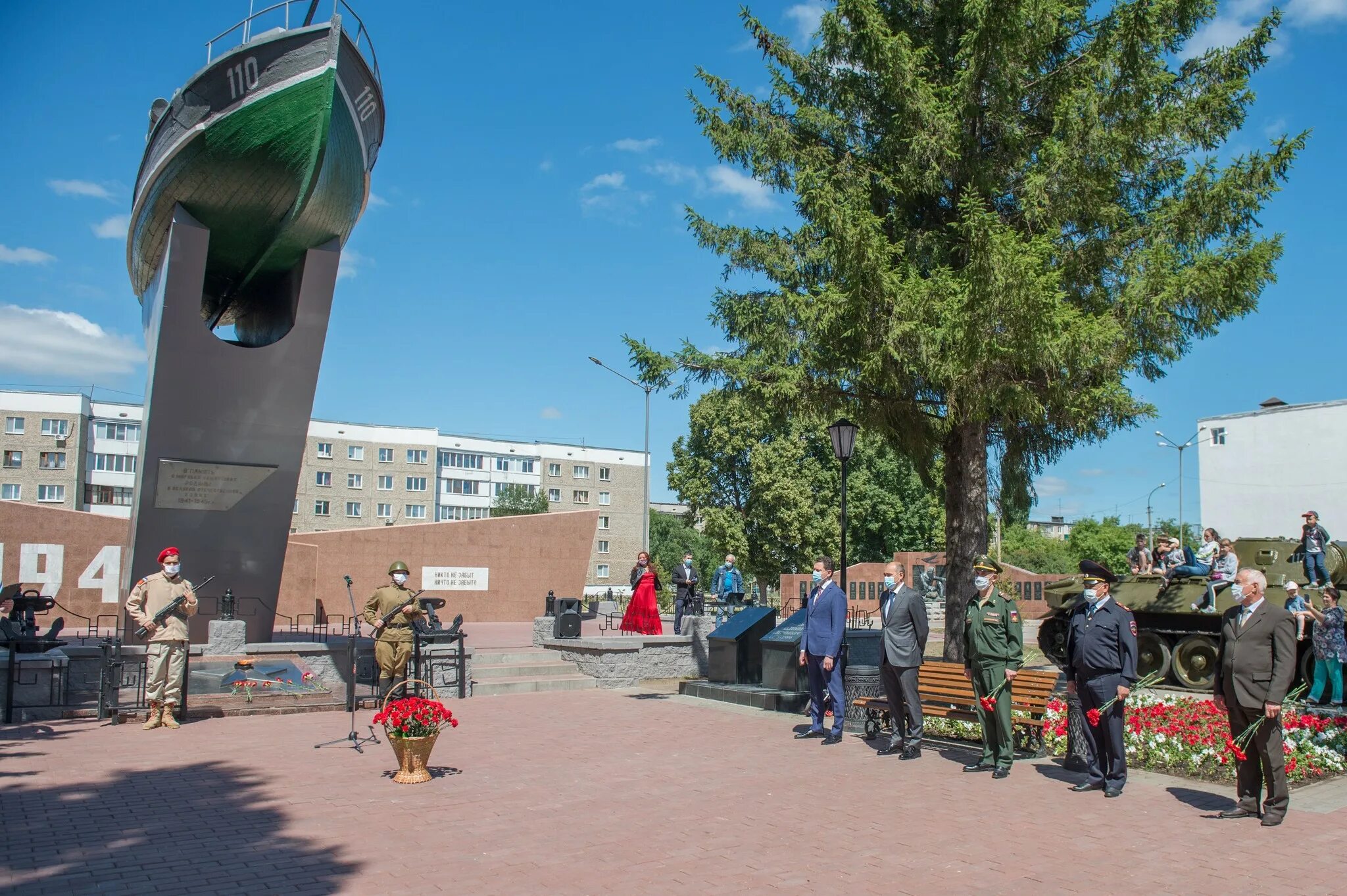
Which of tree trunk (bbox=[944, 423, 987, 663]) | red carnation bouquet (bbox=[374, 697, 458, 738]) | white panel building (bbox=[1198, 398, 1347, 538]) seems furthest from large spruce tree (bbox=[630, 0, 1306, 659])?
white panel building (bbox=[1198, 398, 1347, 538])

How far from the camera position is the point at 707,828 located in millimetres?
6688

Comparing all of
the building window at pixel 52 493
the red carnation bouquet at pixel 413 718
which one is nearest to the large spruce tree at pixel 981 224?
the red carnation bouquet at pixel 413 718

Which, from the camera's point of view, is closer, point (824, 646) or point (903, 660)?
point (903, 660)

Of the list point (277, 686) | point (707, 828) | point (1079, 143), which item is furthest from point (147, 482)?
point (1079, 143)

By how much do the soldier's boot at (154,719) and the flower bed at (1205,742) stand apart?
8959 millimetres

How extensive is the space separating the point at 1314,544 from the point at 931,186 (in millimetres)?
8051

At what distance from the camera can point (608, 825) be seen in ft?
22.2

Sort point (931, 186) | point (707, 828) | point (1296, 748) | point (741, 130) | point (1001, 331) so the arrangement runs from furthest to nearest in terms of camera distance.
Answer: point (741, 130), point (931, 186), point (1001, 331), point (1296, 748), point (707, 828)

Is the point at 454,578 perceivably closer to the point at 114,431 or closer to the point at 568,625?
the point at 568,625

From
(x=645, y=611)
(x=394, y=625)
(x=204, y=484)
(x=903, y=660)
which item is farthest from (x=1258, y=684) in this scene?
(x=204, y=484)

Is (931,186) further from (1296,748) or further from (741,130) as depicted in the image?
(1296,748)

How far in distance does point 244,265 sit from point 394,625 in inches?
328

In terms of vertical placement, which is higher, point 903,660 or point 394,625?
point 394,625

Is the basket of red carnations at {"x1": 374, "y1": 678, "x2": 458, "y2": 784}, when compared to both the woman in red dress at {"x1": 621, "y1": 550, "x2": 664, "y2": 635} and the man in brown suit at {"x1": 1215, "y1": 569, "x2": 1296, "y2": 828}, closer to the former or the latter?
the man in brown suit at {"x1": 1215, "y1": 569, "x2": 1296, "y2": 828}
